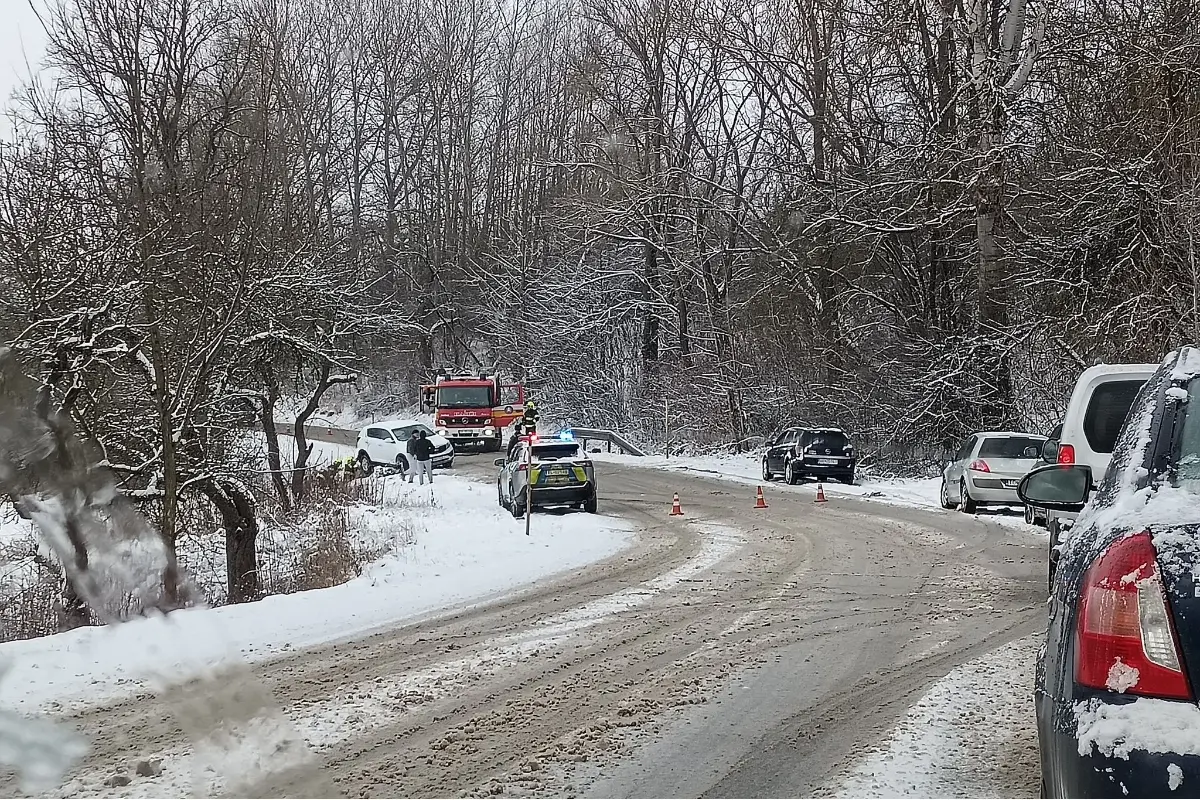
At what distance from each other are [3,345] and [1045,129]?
77.4ft

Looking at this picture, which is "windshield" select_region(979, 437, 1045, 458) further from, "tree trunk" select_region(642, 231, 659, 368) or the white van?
"tree trunk" select_region(642, 231, 659, 368)

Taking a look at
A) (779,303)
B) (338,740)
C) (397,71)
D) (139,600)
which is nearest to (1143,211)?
(779,303)

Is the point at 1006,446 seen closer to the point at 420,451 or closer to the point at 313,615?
the point at 313,615

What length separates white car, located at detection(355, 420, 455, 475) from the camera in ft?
124

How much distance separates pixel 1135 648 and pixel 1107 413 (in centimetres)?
941

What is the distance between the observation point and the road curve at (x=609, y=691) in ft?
18.2

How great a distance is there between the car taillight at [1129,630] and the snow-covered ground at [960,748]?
2.54m

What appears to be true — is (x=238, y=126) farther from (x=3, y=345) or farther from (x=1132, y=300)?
(x=1132, y=300)

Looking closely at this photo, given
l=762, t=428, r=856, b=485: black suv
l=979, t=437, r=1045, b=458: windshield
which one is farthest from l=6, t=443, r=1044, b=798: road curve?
l=762, t=428, r=856, b=485: black suv

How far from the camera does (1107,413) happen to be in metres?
11.4

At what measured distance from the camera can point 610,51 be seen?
143 ft

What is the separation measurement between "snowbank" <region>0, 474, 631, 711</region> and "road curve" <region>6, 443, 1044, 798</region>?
1.57ft

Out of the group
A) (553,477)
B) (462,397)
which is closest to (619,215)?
(462,397)

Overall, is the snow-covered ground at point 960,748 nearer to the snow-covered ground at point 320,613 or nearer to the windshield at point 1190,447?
the windshield at point 1190,447
